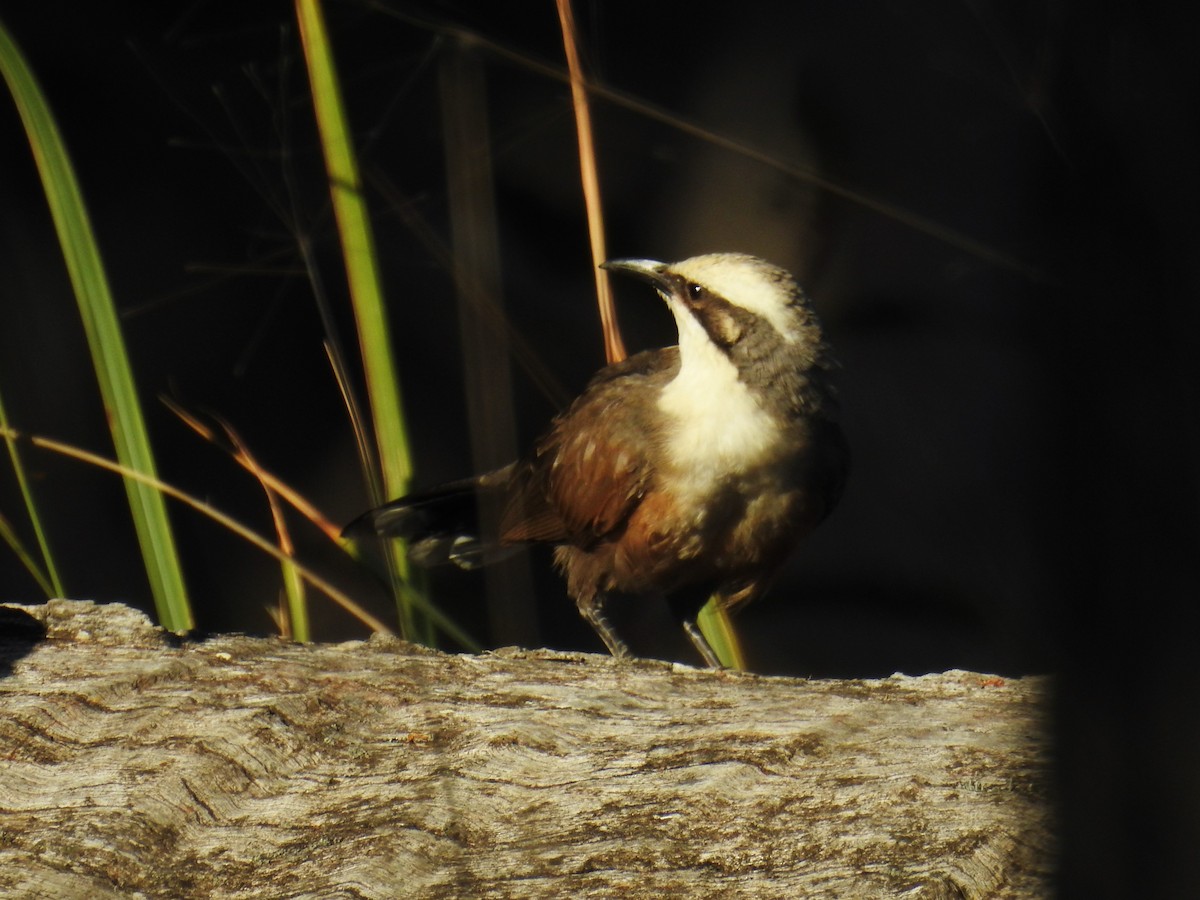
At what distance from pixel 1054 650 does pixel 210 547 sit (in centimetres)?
414

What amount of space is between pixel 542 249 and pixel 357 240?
166 centimetres

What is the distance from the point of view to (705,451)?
141 inches

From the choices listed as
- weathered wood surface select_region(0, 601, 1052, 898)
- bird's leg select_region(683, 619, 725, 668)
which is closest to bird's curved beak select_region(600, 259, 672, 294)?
bird's leg select_region(683, 619, 725, 668)

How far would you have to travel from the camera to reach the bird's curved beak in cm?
371

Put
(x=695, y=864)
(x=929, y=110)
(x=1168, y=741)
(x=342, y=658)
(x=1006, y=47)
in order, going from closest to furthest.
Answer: (x=1168, y=741), (x=695, y=864), (x=342, y=658), (x=1006, y=47), (x=929, y=110)

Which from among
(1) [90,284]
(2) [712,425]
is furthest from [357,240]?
(2) [712,425]

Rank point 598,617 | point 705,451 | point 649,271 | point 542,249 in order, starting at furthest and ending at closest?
1. point 542,249
2. point 598,617
3. point 649,271
4. point 705,451

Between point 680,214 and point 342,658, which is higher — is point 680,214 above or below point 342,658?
above

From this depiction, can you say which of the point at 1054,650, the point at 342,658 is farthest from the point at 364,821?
the point at 1054,650

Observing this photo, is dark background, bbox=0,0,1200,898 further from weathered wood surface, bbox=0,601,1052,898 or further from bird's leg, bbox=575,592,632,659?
weathered wood surface, bbox=0,601,1052,898

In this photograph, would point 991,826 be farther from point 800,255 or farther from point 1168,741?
point 800,255

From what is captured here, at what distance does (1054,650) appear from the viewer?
0.99 metres

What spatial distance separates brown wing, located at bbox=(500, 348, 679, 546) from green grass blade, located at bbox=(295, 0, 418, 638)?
2.45 feet

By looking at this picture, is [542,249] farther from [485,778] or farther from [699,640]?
[485,778]
